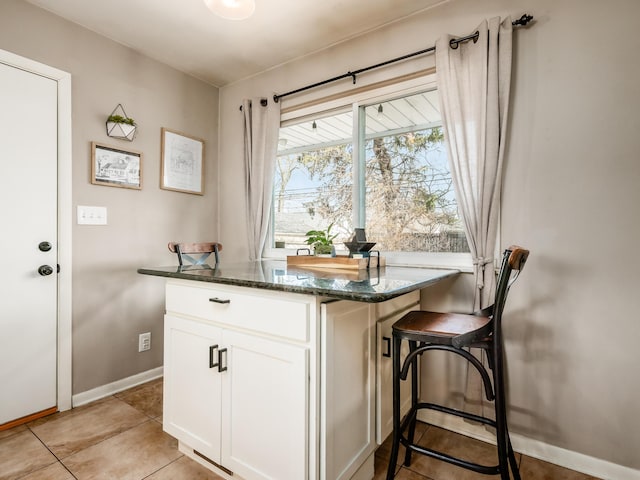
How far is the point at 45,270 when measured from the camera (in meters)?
2.04

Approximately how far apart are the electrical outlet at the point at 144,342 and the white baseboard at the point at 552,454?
7.04ft

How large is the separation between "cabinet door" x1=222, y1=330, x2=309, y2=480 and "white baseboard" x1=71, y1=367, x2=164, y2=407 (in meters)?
1.38

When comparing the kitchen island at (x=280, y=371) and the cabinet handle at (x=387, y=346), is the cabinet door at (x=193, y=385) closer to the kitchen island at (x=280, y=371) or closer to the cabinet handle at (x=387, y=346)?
the kitchen island at (x=280, y=371)

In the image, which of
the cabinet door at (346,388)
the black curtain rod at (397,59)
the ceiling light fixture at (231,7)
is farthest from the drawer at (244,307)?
the black curtain rod at (397,59)

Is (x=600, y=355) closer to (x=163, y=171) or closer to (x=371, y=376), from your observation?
(x=371, y=376)

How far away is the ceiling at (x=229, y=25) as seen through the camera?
2047 millimetres

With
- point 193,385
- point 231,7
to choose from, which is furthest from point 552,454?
point 231,7

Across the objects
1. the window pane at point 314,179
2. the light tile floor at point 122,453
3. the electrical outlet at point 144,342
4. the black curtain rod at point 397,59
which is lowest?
the light tile floor at point 122,453

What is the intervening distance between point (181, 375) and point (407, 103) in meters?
2.09

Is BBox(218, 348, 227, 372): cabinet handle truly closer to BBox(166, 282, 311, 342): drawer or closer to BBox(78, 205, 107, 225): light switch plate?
BBox(166, 282, 311, 342): drawer

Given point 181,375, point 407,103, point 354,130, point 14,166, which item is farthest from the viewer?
point 354,130

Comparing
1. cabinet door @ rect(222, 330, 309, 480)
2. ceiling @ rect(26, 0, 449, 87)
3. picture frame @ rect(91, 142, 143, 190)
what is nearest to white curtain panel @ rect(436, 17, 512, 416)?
ceiling @ rect(26, 0, 449, 87)

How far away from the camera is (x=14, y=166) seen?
192cm

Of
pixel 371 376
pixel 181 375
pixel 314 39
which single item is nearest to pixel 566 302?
pixel 371 376
